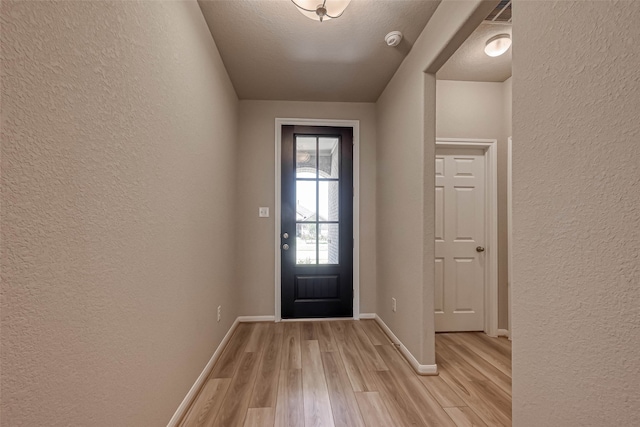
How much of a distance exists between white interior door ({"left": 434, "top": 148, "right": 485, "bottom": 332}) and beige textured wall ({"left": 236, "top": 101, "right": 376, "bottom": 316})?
0.76 m

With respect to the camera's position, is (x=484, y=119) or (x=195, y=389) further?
(x=484, y=119)

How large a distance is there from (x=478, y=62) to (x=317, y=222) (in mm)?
2200

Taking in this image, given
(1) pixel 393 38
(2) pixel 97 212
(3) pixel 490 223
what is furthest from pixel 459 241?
(2) pixel 97 212

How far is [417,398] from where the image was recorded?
5.63 ft

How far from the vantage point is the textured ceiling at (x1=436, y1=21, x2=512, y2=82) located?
209 centimetres

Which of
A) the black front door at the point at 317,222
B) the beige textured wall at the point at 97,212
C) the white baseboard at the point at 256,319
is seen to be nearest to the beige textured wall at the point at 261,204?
the white baseboard at the point at 256,319

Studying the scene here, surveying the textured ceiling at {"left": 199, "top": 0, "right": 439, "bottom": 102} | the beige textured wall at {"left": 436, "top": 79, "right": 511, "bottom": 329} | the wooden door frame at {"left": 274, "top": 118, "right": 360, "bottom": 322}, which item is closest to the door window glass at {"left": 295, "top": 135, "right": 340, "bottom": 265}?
the wooden door frame at {"left": 274, "top": 118, "right": 360, "bottom": 322}

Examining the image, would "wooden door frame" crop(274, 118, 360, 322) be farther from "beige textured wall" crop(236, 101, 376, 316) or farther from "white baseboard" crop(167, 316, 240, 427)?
"white baseboard" crop(167, 316, 240, 427)

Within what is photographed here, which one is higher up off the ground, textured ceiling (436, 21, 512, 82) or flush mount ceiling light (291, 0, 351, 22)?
textured ceiling (436, 21, 512, 82)

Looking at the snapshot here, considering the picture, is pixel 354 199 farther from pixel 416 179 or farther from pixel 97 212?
pixel 97 212

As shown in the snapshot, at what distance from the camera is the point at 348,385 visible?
1.84 m

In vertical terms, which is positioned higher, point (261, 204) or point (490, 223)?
point (261, 204)

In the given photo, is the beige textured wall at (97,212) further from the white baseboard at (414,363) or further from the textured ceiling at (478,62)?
the textured ceiling at (478,62)

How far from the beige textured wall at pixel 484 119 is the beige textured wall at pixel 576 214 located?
178 centimetres
